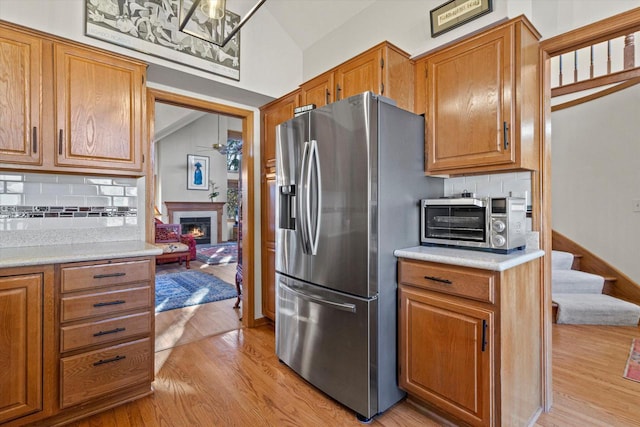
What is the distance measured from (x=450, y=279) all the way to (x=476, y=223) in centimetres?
39

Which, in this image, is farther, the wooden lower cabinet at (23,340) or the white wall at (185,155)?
the white wall at (185,155)

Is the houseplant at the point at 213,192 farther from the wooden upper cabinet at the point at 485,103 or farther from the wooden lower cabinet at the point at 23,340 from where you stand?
the wooden upper cabinet at the point at 485,103

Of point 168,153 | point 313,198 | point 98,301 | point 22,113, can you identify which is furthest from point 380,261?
point 168,153

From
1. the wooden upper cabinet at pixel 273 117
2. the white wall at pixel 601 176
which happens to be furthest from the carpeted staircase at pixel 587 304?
the wooden upper cabinet at pixel 273 117

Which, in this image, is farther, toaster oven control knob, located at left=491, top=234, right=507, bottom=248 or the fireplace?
the fireplace

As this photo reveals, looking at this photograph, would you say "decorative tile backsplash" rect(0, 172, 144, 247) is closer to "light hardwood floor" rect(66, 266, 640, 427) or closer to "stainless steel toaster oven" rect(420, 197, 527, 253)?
"light hardwood floor" rect(66, 266, 640, 427)

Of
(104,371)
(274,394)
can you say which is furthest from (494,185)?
(104,371)

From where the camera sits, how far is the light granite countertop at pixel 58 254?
1.56 metres

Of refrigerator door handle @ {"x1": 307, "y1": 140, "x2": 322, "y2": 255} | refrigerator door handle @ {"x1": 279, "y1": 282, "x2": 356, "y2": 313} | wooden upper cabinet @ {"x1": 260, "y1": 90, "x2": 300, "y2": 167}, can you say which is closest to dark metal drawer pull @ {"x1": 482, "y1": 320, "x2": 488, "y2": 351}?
refrigerator door handle @ {"x1": 279, "y1": 282, "x2": 356, "y2": 313}

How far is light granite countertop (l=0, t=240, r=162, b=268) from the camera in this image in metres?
1.56

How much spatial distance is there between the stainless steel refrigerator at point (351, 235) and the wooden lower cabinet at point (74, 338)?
967 millimetres

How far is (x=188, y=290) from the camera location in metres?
4.34

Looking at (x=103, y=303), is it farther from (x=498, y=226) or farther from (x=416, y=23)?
(x=416, y=23)

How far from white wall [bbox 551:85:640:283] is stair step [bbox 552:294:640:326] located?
61cm
